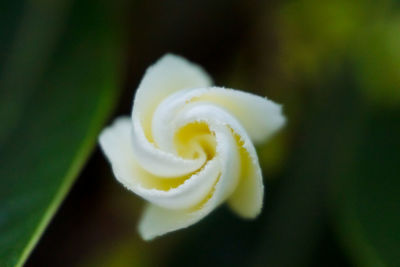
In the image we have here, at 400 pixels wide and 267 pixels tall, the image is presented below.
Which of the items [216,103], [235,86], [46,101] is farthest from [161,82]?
[235,86]

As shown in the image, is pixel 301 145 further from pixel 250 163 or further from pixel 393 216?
pixel 250 163

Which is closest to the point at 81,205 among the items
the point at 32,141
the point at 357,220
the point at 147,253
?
the point at 147,253

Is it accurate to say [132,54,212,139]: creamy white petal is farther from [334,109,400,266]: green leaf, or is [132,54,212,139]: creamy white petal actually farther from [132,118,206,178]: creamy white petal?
[334,109,400,266]: green leaf

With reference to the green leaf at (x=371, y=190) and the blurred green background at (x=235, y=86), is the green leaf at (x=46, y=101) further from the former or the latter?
the green leaf at (x=371, y=190)

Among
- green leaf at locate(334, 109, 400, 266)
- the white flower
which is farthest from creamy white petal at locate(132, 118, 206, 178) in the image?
green leaf at locate(334, 109, 400, 266)

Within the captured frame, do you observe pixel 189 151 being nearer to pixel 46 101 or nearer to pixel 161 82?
pixel 161 82

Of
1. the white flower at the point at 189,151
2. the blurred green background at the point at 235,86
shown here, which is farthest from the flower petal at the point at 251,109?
the blurred green background at the point at 235,86
